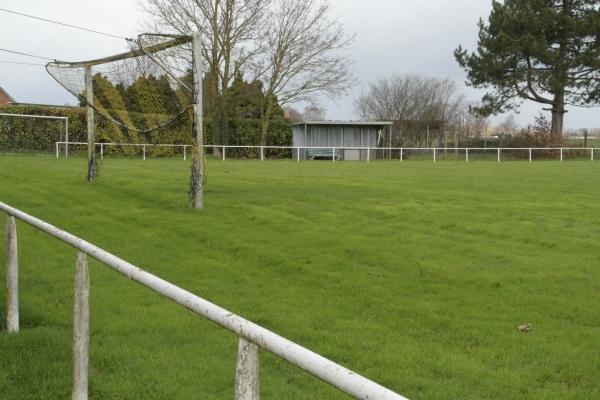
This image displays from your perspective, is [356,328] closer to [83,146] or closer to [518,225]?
[518,225]

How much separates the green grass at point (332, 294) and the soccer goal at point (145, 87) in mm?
1577

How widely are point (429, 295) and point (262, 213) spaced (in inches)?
182

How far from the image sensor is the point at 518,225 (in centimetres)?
877

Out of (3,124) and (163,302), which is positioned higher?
(3,124)

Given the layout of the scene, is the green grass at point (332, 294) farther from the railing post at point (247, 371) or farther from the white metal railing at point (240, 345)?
the railing post at point (247, 371)

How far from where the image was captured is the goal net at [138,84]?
11156 millimetres

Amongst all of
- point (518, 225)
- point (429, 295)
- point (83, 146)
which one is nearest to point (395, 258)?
point (429, 295)

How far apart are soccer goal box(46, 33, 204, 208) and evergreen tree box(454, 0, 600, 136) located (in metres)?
26.5

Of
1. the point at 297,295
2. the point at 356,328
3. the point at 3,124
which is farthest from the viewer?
the point at 3,124

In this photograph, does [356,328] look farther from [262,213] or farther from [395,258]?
[262,213]

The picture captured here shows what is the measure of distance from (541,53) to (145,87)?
28.6 meters

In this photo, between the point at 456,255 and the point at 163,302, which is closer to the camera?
the point at 163,302

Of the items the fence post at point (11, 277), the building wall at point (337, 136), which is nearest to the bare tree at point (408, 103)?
the building wall at point (337, 136)

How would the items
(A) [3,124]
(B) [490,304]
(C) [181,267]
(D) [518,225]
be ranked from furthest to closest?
(A) [3,124] < (D) [518,225] < (C) [181,267] < (B) [490,304]
